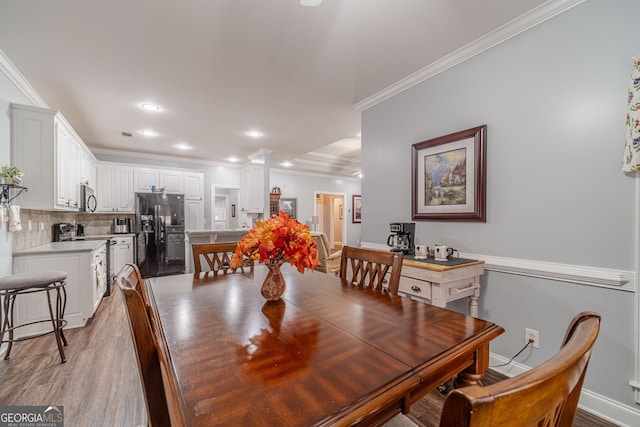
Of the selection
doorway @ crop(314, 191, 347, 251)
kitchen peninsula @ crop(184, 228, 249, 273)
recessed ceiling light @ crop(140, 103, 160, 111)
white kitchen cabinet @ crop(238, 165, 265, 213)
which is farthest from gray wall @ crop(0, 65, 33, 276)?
doorway @ crop(314, 191, 347, 251)

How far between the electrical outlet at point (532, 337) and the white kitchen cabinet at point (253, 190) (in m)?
4.54

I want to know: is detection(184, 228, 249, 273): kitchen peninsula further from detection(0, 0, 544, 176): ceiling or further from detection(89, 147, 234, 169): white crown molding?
detection(89, 147, 234, 169): white crown molding

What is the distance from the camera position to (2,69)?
238cm

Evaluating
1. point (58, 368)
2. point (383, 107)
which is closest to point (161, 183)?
point (58, 368)

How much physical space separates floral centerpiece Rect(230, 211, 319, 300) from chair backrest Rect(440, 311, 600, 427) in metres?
0.95

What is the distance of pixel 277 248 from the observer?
4.19 ft

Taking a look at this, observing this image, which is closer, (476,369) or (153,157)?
(476,369)

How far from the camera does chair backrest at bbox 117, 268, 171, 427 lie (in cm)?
67

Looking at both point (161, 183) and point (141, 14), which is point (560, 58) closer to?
point (141, 14)

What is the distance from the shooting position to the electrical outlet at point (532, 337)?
6.06 ft

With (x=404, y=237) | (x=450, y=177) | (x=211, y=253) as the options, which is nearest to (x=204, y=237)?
(x=211, y=253)

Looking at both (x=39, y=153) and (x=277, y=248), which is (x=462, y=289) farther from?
(x=39, y=153)

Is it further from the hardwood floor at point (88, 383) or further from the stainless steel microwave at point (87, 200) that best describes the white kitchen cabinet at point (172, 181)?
the hardwood floor at point (88, 383)

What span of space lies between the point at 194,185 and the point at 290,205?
2428mm
